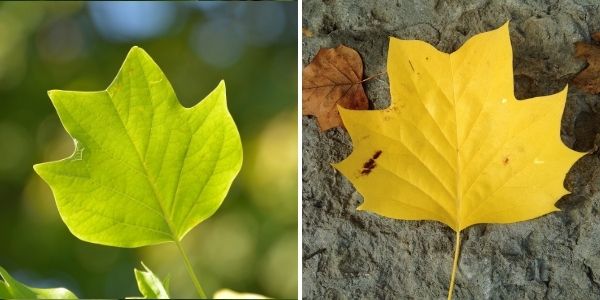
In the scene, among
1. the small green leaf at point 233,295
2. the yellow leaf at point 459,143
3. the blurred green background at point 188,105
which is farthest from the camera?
the blurred green background at point 188,105

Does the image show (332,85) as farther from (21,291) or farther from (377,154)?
(21,291)

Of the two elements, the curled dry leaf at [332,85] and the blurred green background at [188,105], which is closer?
the curled dry leaf at [332,85]

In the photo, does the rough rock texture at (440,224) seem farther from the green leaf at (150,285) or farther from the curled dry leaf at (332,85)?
the green leaf at (150,285)

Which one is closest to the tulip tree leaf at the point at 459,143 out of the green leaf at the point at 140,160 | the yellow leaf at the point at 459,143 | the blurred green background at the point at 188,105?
the yellow leaf at the point at 459,143

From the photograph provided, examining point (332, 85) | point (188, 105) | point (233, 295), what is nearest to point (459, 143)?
point (332, 85)

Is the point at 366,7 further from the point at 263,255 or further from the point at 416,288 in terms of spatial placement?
the point at 263,255
